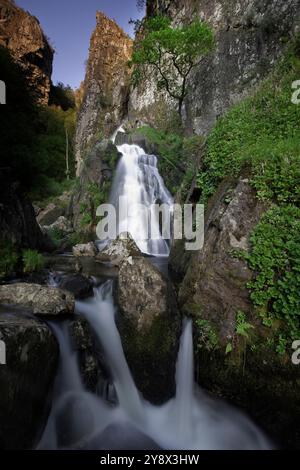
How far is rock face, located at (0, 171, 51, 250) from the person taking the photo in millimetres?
7414

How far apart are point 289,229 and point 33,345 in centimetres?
407

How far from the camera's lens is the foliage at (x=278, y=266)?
3.76 m

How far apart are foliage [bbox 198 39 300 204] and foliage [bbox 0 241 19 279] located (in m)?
5.30

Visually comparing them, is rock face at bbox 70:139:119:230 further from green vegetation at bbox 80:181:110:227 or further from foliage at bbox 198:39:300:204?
foliage at bbox 198:39:300:204

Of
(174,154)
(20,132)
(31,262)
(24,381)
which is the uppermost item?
(174,154)

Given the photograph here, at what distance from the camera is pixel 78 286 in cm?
659

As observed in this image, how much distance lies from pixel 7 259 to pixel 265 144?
22.4ft

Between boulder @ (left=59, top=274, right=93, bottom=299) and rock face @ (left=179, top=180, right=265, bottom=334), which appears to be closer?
rock face @ (left=179, top=180, right=265, bottom=334)

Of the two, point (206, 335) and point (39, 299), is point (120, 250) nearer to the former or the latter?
A: point (39, 299)

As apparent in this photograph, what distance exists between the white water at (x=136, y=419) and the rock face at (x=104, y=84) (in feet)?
86.6

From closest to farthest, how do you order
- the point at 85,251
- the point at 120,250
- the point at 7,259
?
the point at 7,259 < the point at 120,250 < the point at 85,251

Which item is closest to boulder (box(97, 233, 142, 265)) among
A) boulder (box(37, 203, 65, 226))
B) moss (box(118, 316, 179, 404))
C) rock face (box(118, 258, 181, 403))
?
rock face (box(118, 258, 181, 403))
